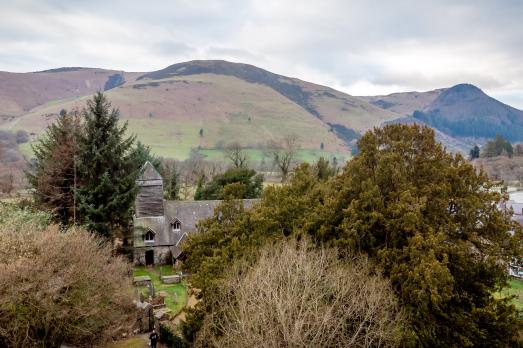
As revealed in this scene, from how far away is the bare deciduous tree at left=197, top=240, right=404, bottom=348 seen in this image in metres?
12.8

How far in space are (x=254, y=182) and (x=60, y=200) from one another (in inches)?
1224

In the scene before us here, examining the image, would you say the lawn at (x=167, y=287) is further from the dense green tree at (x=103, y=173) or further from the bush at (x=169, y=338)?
the dense green tree at (x=103, y=173)

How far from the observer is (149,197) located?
41.0 meters

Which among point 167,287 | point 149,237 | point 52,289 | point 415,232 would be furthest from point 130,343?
point 149,237

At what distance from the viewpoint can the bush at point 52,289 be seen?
1627 centimetres

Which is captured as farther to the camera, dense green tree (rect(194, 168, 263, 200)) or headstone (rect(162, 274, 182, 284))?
dense green tree (rect(194, 168, 263, 200))

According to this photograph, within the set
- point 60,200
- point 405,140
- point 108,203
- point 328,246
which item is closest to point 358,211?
point 328,246

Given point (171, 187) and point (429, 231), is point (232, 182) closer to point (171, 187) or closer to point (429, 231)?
point (171, 187)

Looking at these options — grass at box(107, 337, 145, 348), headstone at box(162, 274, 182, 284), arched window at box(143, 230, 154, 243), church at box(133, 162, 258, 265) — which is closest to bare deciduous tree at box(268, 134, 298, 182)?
church at box(133, 162, 258, 265)

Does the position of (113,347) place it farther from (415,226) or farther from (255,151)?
(255,151)

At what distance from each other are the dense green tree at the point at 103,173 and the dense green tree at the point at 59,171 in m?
0.80

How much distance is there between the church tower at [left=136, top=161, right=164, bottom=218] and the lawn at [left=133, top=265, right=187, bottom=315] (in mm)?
5597

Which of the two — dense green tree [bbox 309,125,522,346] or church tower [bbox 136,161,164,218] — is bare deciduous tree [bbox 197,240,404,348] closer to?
dense green tree [bbox 309,125,522,346]

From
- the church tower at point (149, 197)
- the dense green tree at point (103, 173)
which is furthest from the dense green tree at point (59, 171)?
the church tower at point (149, 197)
